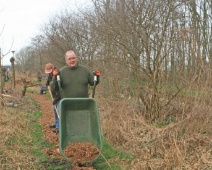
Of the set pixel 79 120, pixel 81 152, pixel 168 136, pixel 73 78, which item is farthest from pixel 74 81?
pixel 168 136

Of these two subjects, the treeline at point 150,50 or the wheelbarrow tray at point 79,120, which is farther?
the treeline at point 150,50

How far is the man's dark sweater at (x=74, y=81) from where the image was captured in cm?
564

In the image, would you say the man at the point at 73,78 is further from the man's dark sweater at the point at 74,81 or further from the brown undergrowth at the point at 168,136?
the brown undergrowth at the point at 168,136

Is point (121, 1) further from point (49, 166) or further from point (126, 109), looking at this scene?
point (49, 166)

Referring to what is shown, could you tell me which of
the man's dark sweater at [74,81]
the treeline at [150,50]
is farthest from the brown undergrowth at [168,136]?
the man's dark sweater at [74,81]

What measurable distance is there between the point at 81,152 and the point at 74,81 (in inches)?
50.1

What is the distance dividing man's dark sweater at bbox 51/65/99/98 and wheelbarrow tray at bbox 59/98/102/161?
27cm

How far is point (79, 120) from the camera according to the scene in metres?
5.65

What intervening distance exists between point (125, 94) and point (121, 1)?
8.26 feet

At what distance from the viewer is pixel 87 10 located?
38.1 ft

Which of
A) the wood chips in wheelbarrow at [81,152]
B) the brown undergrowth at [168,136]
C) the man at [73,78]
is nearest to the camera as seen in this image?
the brown undergrowth at [168,136]

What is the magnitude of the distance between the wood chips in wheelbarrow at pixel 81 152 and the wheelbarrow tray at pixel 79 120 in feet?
0.38

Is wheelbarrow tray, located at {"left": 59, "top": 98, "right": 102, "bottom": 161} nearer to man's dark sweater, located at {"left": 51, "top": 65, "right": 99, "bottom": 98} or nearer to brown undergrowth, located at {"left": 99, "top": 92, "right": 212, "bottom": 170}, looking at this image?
Result: man's dark sweater, located at {"left": 51, "top": 65, "right": 99, "bottom": 98}

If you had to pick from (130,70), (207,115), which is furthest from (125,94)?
(207,115)
